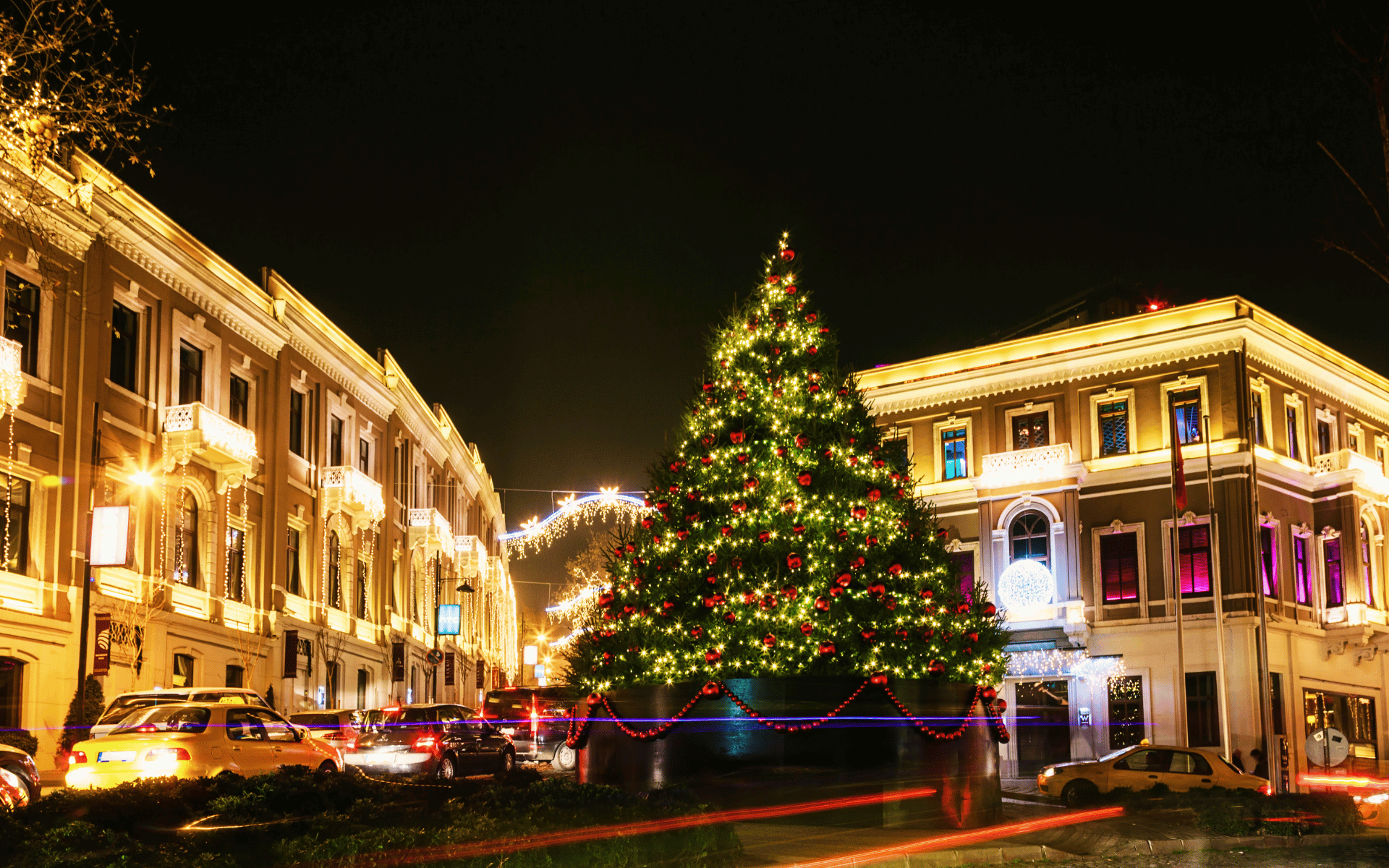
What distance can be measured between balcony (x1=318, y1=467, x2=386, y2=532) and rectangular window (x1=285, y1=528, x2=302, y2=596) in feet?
7.21

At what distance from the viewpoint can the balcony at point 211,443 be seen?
32.8 metres

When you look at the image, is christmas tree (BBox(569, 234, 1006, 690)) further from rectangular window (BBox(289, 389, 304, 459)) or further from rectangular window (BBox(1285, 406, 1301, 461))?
rectangular window (BBox(1285, 406, 1301, 461))

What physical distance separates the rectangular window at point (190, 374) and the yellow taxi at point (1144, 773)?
913 inches

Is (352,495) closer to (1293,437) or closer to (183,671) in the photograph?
(183,671)

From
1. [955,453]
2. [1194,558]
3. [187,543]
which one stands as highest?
[955,453]

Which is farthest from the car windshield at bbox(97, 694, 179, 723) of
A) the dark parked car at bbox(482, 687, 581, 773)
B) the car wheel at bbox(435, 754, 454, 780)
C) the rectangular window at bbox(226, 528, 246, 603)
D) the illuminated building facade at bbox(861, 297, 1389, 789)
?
the illuminated building facade at bbox(861, 297, 1389, 789)

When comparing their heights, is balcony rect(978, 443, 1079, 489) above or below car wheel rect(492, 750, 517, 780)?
above

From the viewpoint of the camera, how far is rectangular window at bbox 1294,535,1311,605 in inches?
1676

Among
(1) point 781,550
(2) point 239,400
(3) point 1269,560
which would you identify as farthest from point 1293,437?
(1) point 781,550

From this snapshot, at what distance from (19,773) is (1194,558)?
114 feet

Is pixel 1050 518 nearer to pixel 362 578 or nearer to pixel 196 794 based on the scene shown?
pixel 362 578

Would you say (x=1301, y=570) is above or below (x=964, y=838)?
above

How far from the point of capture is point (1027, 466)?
45094 millimetres

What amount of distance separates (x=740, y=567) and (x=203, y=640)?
915 inches
